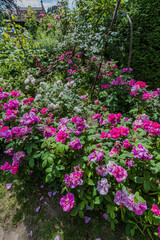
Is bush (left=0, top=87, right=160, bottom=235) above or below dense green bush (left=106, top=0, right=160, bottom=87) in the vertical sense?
below

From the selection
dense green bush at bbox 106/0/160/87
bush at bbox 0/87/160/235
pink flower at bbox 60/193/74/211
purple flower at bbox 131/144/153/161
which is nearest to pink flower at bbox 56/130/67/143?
bush at bbox 0/87/160/235

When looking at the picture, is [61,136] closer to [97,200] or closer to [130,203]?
[97,200]

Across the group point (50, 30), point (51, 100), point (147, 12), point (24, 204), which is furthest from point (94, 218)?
point (50, 30)

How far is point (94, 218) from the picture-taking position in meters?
1.42

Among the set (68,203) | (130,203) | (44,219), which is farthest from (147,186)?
(44,219)

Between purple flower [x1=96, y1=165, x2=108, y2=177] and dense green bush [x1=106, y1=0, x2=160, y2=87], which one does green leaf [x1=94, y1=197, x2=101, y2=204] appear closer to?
purple flower [x1=96, y1=165, x2=108, y2=177]

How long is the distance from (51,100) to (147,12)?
358 cm

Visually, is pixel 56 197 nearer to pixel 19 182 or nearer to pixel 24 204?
pixel 24 204

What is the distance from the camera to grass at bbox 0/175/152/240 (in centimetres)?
132

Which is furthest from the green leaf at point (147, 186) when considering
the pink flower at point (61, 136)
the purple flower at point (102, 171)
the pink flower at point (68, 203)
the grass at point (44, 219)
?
the pink flower at point (61, 136)

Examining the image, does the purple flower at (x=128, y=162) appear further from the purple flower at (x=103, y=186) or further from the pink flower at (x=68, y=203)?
the pink flower at (x=68, y=203)

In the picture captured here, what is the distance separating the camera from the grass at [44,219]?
1315mm

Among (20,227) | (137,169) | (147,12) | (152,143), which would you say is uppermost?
(147,12)

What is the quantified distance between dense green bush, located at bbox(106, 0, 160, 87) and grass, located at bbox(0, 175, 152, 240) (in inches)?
131
